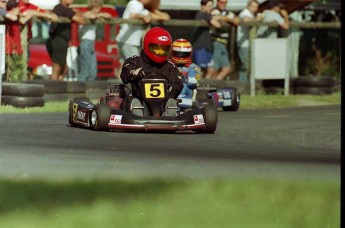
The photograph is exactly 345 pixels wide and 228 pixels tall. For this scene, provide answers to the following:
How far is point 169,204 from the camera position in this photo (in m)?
7.46

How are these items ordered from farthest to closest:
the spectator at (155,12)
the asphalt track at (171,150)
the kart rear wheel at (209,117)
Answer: the spectator at (155,12)
the kart rear wheel at (209,117)
the asphalt track at (171,150)

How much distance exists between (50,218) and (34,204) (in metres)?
0.44

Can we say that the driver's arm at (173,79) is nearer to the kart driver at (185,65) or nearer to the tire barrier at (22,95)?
the kart driver at (185,65)

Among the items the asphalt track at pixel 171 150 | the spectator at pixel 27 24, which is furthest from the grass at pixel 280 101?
the asphalt track at pixel 171 150

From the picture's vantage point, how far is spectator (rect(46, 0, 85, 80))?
18156mm

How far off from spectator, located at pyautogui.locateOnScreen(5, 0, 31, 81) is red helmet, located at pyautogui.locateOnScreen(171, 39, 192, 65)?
93.1 inches

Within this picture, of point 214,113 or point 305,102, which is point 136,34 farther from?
point 214,113

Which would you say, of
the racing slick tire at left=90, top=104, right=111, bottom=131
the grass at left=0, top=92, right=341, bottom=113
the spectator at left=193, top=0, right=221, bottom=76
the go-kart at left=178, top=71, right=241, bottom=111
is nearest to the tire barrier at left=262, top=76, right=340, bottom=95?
the grass at left=0, top=92, right=341, bottom=113

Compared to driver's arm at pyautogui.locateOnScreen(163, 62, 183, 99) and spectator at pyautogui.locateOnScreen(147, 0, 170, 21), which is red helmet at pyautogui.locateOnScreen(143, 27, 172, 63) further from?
spectator at pyautogui.locateOnScreen(147, 0, 170, 21)

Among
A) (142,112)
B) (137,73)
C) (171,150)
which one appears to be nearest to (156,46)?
(137,73)

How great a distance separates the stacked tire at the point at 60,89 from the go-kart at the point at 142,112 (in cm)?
364

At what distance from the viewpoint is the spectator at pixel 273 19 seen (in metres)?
22.4

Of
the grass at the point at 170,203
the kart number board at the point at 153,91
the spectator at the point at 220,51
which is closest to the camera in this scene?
the grass at the point at 170,203

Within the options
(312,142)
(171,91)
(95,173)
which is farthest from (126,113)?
(95,173)
